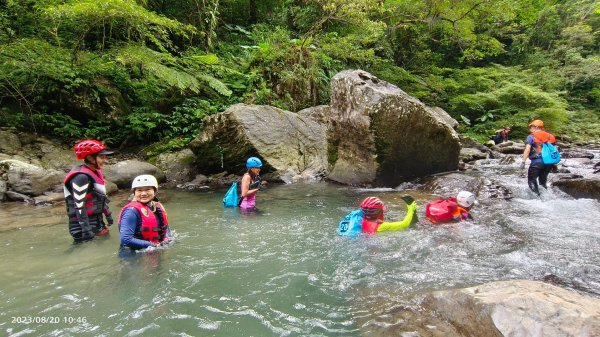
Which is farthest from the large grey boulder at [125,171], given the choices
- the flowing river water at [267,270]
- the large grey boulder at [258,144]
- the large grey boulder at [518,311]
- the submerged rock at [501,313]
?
the large grey boulder at [518,311]

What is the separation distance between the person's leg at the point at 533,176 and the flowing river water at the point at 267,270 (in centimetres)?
121

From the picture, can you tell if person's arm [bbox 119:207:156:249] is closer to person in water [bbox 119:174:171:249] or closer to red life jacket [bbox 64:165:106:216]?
person in water [bbox 119:174:171:249]

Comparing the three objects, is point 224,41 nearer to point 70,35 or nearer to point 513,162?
point 70,35

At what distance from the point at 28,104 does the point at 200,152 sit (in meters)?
4.84

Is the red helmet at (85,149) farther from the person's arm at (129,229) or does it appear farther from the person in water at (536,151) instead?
the person in water at (536,151)

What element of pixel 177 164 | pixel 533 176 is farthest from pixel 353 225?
pixel 177 164

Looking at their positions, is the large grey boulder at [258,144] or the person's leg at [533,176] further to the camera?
the large grey boulder at [258,144]

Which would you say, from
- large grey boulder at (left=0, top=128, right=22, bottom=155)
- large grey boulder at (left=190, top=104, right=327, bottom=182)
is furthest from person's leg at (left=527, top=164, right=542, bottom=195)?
large grey boulder at (left=0, top=128, right=22, bottom=155)

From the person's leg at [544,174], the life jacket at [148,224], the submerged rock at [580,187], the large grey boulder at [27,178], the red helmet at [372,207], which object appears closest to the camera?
the life jacket at [148,224]

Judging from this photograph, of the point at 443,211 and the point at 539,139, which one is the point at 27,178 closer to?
the point at 443,211

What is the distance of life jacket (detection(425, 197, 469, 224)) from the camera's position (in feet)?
18.4

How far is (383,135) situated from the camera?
8.89m

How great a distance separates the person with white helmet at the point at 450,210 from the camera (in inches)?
221

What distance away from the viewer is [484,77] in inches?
755
